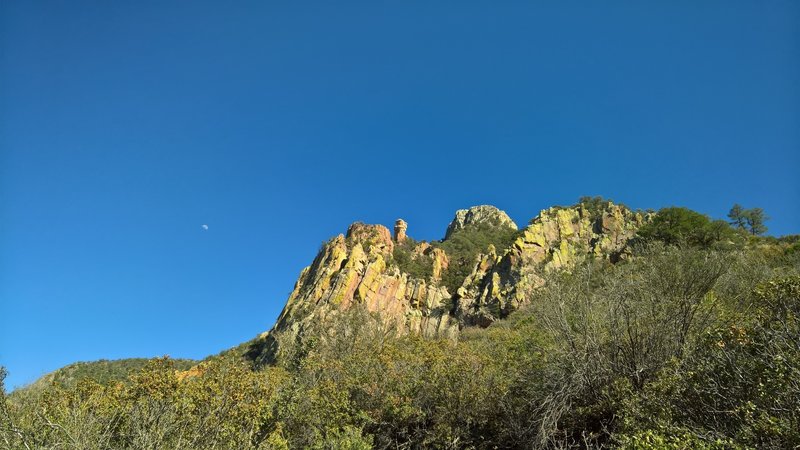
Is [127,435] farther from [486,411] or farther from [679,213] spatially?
[679,213]

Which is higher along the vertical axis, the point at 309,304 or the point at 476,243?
the point at 476,243

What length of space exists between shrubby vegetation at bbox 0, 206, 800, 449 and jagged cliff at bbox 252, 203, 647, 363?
3439 centimetres

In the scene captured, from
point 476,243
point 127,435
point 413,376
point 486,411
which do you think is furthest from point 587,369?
point 476,243

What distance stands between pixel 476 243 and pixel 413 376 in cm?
7548

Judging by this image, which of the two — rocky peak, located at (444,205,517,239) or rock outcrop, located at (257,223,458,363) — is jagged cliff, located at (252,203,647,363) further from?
rocky peak, located at (444,205,517,239)

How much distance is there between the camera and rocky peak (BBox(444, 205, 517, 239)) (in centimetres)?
11956

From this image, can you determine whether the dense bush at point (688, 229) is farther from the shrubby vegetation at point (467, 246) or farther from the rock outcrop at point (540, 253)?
the shrubby vegetation at point (467, 246)

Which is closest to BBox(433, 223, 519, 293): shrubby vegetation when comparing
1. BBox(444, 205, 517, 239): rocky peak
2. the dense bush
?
BBox(444, 205, 517, 239): rocky peak

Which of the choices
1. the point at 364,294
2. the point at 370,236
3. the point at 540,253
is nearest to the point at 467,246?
the point at 370,236

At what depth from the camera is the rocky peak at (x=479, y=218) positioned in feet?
392

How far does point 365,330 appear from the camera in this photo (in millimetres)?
38406

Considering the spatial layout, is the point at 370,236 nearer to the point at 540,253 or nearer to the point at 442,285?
the point at 442,285

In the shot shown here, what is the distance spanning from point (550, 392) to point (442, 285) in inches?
2317

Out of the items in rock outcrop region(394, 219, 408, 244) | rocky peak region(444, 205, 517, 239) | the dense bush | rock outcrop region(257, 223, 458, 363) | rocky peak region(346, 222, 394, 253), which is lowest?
rock outcrop region(257, 223, 458, 363)
